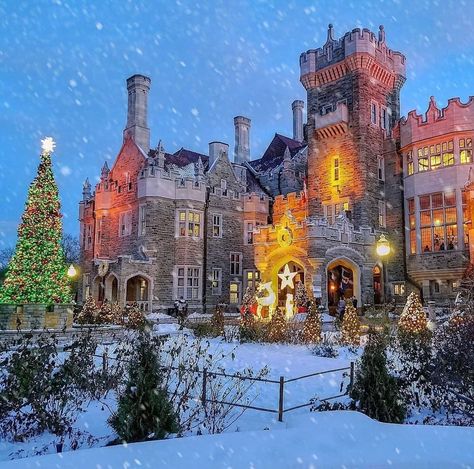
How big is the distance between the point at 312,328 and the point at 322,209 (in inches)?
583

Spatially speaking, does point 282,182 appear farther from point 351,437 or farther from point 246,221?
point 351,437

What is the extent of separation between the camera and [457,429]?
5.07 meters

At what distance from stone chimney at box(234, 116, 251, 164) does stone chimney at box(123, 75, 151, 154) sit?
8.85m

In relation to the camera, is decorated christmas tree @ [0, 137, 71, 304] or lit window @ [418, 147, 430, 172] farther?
lit window @ [418, 147, 430, 172]

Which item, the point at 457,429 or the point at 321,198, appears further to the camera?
the point at 321,198

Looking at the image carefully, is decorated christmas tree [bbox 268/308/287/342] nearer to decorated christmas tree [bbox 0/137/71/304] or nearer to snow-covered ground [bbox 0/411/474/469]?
decorated christmas tree [bbox 0/137/71/304]

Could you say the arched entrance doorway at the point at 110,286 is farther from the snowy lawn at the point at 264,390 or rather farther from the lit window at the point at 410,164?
the lit window at the point at 410,164

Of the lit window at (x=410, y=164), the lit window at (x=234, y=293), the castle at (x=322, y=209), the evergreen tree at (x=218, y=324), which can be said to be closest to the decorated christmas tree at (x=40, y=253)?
the evergreen tree at (x=218, y=324)

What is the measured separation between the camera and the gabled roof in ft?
127

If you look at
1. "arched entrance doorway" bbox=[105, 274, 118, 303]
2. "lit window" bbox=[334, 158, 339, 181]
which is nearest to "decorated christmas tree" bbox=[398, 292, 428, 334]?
"lit window" bbox=[334, 158, 339, 181]

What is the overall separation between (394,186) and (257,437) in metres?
25.5

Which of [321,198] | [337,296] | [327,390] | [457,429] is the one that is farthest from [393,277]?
[457,429]

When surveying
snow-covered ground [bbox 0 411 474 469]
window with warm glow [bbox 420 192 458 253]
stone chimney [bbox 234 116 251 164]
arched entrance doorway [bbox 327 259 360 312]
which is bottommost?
snow-covered ground [bbox 0 411 474 469]

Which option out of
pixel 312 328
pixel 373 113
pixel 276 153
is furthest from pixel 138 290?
pixel 373 113
